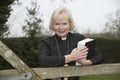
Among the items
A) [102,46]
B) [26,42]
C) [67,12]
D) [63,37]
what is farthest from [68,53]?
[102,46]

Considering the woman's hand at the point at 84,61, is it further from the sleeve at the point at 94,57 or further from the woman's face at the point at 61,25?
the woman's face at the point at 61,25

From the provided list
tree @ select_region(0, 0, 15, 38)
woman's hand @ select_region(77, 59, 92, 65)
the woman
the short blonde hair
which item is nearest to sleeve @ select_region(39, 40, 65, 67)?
the woman

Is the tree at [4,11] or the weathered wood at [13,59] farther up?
the weathered wood at [13,59]

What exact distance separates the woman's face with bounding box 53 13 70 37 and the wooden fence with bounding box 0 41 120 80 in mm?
363

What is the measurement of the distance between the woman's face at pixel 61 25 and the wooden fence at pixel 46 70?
363mm

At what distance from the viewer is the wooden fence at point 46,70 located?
289cm

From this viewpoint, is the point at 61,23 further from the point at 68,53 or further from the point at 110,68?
the point at 110,68

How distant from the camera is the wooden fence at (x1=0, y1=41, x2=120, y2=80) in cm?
289

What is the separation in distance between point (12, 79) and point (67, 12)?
0.85 meters

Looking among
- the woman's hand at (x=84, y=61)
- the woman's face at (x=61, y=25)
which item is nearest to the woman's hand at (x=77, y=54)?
the woman's hand at (x=84, y=61)

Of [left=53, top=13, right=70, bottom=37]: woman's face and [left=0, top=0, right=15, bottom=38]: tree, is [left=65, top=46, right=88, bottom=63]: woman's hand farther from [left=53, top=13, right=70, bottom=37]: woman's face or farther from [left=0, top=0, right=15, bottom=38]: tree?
[left=0, top=0, right=15, bottom=38]: tree

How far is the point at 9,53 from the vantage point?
9.48 feet

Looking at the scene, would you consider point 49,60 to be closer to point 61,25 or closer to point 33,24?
point 61,25

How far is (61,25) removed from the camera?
3.26 m
